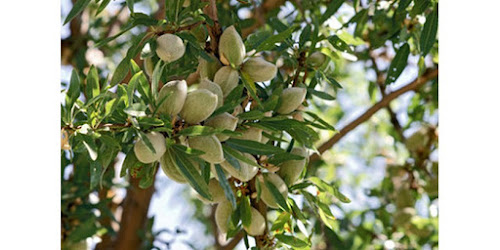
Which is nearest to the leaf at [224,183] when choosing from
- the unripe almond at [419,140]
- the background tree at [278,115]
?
the background tree at [278,115]

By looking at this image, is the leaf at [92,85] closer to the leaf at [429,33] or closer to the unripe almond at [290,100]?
the unripe almond at [290,100]

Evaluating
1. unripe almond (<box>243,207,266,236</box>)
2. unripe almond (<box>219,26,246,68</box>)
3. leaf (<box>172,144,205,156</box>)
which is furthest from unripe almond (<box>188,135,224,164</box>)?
unripe almond (<box>243,207,266,236</box>)

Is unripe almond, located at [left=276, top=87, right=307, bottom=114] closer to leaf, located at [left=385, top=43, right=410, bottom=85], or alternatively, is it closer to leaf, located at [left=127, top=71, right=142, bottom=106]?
leaf, located at [left=127, top=71, right=142, bottom=106]

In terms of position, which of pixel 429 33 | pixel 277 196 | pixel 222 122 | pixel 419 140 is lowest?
pixel 419 140

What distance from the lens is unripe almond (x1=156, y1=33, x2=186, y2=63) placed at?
0.84 m

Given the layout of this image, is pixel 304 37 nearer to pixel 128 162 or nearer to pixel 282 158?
pixel 282 158

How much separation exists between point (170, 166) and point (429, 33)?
1.75 feet

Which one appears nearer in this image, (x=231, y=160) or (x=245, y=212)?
(x=231, y=160)

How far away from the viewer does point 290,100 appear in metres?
0.89

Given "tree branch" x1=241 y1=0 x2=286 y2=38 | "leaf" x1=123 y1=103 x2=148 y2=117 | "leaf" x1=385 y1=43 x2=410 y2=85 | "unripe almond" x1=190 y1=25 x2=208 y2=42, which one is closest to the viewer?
"leaf" x1=123 y1=103 x2=148 y2=117

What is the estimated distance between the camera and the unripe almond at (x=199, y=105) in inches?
28.7

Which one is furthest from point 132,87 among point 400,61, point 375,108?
point 375,108
